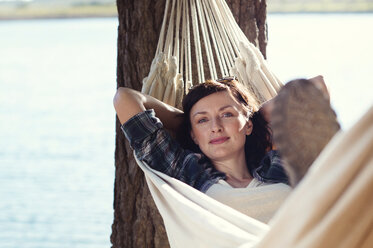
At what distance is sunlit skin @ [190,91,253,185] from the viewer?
6.45ft

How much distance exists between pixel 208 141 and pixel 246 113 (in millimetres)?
171

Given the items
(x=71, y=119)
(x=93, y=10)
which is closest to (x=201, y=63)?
(x=71, y=119)

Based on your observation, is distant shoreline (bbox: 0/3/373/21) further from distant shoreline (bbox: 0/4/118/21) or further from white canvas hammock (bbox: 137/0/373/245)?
white canvas hammock (bbox: 137/0/373/245)

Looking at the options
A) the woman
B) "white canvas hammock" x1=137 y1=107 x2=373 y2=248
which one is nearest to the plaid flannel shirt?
the woman

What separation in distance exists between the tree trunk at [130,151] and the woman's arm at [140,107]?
446 millimetres

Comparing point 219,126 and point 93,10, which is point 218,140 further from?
point 93,10

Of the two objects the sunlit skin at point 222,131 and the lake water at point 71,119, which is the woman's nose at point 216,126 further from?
the lake water at point 71,119

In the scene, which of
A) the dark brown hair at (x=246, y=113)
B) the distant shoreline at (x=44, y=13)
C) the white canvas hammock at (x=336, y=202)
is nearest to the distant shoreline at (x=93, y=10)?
the distant shoreline at (x=44, y=13)

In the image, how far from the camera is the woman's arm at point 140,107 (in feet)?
6.63

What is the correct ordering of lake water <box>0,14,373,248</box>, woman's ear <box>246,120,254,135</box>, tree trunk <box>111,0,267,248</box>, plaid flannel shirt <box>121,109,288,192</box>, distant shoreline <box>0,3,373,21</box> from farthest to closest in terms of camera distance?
distant shoreline <box>0,3,373,21</box> < lake water <box>0,14,373,248</box> < tree trunk <box>111,0,267,248</box> < woman's ear <box>246,120,254,135</box> < plaid flannel shirt <box>121,109,288,192</box>

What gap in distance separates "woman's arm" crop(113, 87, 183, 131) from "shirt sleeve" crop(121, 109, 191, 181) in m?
0.04

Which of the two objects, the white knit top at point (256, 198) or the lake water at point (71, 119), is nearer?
the white knit top at point (256, 198)

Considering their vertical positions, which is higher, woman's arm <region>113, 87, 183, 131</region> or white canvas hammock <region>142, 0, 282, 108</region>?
white canvas hammock <region>142, 0, 282, 108</region>

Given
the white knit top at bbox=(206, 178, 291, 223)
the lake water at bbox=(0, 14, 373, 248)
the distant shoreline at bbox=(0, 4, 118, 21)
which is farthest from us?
the distant shoreline at bbox=(0, 4, 118, 21)
